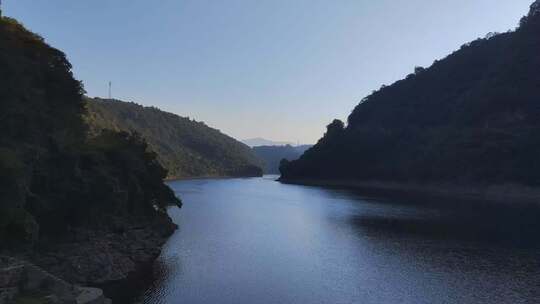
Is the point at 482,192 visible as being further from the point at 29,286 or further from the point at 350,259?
the point at 29,286

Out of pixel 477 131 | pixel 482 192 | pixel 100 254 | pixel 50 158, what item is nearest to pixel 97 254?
pixel 100 254

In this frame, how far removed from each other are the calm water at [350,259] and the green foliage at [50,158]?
802cm

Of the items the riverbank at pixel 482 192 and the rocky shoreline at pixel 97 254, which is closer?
the rocky shoreline at pixel 97 254

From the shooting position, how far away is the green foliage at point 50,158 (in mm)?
34438

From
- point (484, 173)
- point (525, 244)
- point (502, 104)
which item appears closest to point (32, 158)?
point (525, 244)

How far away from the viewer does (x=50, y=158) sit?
45031 mm

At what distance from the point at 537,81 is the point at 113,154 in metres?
128

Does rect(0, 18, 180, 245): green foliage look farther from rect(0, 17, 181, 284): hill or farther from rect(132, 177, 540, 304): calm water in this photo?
rect(132, 177, 540, 304): calm water

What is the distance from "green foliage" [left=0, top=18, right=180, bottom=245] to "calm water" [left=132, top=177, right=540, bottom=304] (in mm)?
8019

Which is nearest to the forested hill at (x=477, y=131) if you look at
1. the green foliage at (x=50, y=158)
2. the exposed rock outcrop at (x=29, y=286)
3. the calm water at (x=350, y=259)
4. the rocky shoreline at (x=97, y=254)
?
the calm water at (x=350, y=259)

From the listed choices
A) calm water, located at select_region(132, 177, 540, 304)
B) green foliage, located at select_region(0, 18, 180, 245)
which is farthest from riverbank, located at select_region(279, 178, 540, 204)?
green foliage, located at select_region(0, 18, 180, 245)

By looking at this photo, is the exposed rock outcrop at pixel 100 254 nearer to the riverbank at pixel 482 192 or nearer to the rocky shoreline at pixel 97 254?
the rocky shoreline at pixel 97 254

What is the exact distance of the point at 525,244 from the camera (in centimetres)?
6009

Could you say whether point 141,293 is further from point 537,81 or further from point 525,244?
point 537,81
